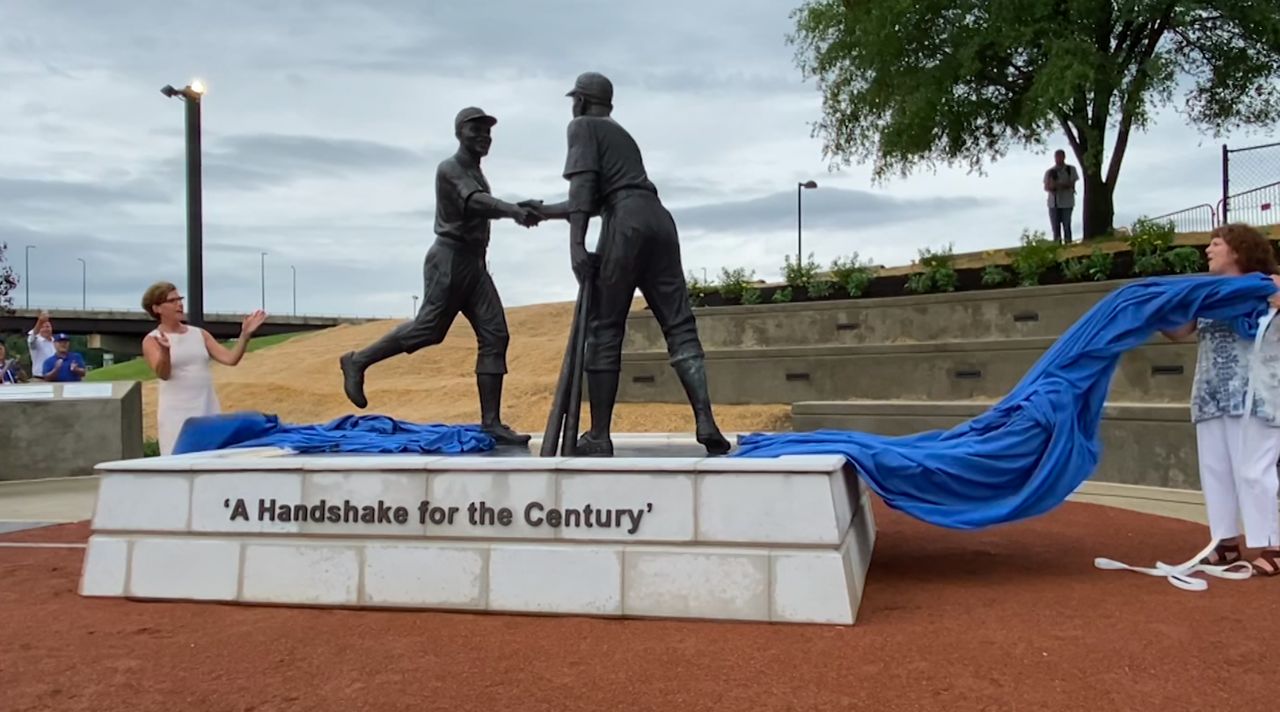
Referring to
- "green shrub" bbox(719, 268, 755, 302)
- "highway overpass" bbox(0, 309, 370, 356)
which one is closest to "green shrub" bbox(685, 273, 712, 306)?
"green shrub" bbox(719, 268, 755, 302)

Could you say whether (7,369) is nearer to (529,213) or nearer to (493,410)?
(493,410)

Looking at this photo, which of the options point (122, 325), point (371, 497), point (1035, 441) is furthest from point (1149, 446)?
point (122, 325)

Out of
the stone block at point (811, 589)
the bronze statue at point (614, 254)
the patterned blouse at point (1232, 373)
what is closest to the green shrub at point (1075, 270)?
the patterned blouse at point (1232, 373)

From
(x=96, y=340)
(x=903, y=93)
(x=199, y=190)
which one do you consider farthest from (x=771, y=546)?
(x=96, y=340)

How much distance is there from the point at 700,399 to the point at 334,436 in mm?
2420

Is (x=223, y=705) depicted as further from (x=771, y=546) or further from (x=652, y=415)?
(x=652, y=415)

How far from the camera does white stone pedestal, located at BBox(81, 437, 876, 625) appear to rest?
15.8 feet

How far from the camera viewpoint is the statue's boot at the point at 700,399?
20.5ft

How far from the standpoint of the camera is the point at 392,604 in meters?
5.20

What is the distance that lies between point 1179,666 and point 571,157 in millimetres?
4026

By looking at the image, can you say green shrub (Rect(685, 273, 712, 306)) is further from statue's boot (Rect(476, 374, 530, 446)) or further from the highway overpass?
the highway overpass

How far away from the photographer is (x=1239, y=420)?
548cm

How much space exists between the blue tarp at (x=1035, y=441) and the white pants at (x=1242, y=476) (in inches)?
21.1

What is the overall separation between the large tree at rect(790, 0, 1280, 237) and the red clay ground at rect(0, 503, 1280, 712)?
1335cm
